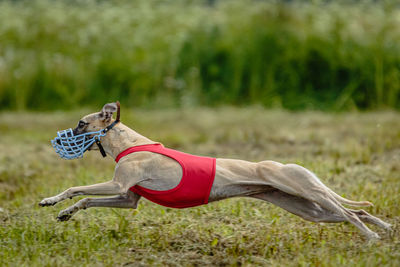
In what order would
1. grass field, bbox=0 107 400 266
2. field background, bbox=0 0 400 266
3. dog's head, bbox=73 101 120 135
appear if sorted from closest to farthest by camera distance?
grass field, bbox=0 107 400 266
dog's head, bbox=73 101 120 135
field background, bbox=0 0 400 266

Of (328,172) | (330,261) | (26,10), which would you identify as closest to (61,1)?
(26,10)

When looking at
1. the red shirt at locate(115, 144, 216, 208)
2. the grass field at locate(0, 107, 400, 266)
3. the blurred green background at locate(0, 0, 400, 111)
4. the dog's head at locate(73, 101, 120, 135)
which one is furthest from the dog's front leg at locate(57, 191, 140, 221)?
the blurred green background at locate(0, 0, 400, 111)

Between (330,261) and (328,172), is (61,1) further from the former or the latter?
(330,261)

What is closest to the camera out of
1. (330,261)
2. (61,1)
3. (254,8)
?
(330,261)

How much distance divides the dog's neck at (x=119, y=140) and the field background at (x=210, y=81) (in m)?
1.72

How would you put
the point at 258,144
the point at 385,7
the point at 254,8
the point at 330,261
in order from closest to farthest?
the point at 330,261 < the point at 258,144 < the point at 385,7 < the point at 254,8

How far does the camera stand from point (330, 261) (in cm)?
381

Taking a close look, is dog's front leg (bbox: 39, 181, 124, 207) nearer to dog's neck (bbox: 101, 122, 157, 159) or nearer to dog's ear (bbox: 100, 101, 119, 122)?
dog's neck (bbox: 101, 122, 157, 159)

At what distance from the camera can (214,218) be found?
5012 millimetres

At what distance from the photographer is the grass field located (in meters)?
4.07

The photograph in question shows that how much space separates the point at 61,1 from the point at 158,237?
457 inches

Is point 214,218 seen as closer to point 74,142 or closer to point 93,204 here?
point 93,204

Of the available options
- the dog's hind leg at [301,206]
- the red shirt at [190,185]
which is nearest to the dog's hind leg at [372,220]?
the dog's hind leg at [301,206]

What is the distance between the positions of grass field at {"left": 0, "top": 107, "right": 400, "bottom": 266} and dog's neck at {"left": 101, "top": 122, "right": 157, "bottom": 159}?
0.64 m
